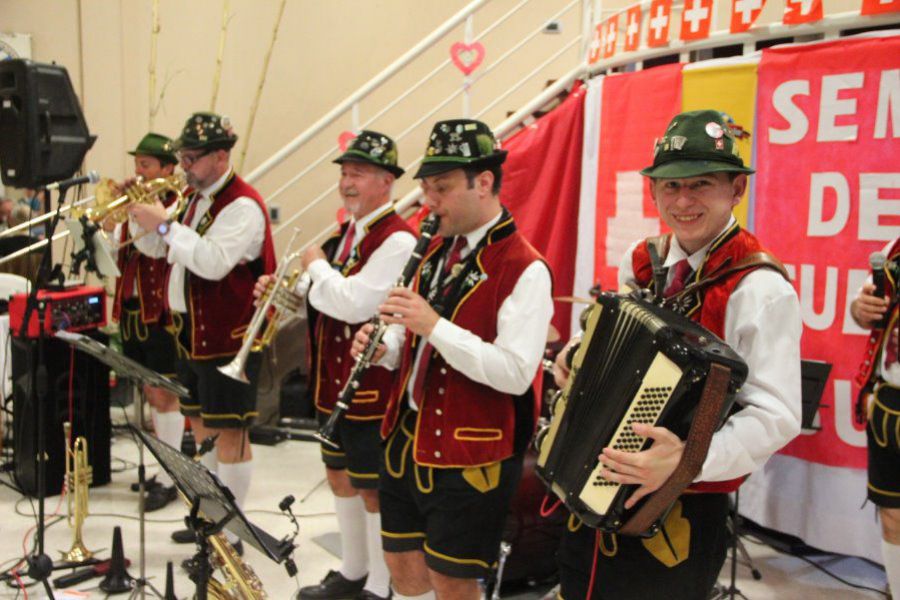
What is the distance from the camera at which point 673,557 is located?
85.0 inches

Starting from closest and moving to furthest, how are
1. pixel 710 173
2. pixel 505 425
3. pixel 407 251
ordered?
pixel 710 173, pixel 505 425, pixel 407 251

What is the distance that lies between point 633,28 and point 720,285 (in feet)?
12.0

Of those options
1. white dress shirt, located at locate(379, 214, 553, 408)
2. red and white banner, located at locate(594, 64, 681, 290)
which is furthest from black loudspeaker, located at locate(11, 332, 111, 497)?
white dress shirt, located at locate(379, 214, 553, 408)

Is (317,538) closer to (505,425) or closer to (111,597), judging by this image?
(111,597)

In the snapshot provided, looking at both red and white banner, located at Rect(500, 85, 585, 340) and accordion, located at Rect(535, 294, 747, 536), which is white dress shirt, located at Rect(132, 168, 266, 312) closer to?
red and white banner, located at Rect(500, 85, 585, 340)

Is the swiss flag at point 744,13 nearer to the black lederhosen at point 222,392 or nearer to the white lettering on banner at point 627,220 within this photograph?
the white lettering on banner at point 627,220

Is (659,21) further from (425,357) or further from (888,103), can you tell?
(425,357)

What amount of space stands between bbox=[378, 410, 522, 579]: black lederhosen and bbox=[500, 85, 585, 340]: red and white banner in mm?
3106

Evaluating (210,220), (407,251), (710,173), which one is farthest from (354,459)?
(710,173)

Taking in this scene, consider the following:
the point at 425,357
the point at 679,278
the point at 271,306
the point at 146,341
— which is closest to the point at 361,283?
the point at 271,306

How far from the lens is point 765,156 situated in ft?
15.4

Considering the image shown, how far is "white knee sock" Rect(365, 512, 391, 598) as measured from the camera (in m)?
4.00

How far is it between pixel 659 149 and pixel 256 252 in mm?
2775

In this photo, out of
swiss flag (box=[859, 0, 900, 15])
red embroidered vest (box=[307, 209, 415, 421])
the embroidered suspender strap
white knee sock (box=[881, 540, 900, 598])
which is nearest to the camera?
the embroidered suspender strap
